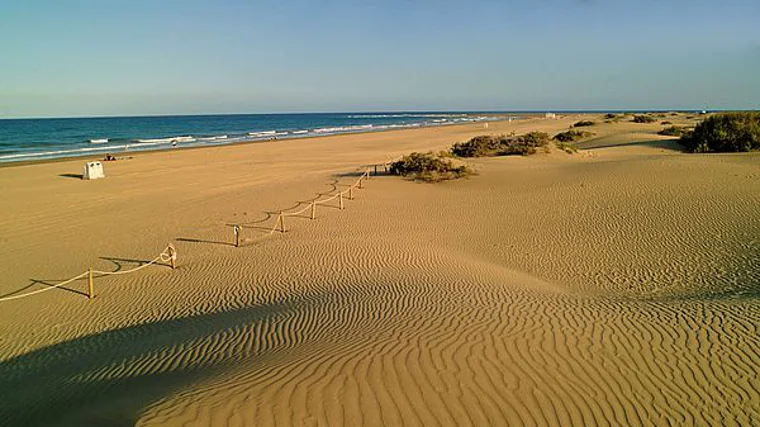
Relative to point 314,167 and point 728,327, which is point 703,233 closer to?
point 728,327

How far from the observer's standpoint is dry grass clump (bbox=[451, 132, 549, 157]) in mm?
31031

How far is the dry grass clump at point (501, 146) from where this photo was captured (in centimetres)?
3103

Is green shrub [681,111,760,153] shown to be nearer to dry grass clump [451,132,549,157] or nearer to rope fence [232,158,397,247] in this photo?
dry grass clump [451,132,549,157]

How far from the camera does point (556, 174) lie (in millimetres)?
22000

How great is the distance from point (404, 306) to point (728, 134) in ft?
90.1

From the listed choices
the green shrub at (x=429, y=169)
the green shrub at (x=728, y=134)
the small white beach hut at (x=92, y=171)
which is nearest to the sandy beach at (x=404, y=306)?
the green shrub at (x=429, y=169)

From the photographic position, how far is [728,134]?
2638 cm

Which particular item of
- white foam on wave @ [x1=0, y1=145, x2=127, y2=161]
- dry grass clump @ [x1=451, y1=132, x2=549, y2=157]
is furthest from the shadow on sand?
white foam on wave @ [x1=0, y1=145, x2=127, y2=161]

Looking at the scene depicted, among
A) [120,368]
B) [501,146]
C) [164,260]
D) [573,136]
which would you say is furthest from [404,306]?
[573,136]

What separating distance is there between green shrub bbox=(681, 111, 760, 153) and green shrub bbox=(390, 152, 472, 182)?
622 inches

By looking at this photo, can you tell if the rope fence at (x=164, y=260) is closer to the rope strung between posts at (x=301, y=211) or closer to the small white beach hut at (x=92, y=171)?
the rope strung between posts at (x=301, y=211)

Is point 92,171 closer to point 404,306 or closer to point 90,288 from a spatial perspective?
point 90,288

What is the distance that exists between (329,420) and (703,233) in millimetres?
12801

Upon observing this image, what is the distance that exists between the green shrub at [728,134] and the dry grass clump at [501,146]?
8.95m
